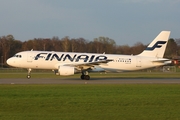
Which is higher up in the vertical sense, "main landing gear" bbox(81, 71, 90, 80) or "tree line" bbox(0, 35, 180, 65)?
"tree line" bbox(0, 35, 180, 65)

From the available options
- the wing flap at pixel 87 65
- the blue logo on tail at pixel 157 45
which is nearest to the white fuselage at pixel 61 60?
the wing flap at pixel 87 65

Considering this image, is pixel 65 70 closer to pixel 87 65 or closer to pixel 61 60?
pixel 61 60

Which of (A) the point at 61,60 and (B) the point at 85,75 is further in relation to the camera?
(B) the point at 85,75

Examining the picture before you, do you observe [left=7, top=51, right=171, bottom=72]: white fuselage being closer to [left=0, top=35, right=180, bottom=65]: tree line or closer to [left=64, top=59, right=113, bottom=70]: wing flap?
[left=64, top=59, right=113, bottom=70]: wing flap

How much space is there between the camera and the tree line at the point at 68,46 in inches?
4392

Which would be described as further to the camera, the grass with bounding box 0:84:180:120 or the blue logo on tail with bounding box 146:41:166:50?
the blue logo on tail with bounding box 146:41:166:50

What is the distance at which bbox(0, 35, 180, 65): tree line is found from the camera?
112m

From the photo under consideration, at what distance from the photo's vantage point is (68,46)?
116 m

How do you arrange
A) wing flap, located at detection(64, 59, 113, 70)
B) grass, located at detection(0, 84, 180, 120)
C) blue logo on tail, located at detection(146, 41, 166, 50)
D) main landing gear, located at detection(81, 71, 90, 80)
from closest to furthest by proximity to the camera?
grass, located at detection(0, 84, 180, 120), wing flap, located at detection(64, 59, 113, 70), main landing gear, located at detection(81, 71, 90, 80), blue logo on tail, located at detection(146, 41, 166, 50)

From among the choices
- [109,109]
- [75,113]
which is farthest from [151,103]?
[75,113]

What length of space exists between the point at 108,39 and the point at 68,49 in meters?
19.8

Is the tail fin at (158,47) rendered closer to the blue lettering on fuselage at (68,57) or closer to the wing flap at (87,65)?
the blue lettering on fuselage at (68,57)

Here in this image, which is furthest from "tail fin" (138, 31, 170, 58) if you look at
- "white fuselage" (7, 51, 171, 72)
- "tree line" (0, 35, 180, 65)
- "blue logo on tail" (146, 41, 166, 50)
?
"tree line" (0, 35, 180, 65)

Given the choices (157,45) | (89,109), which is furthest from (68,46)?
(89,109)
